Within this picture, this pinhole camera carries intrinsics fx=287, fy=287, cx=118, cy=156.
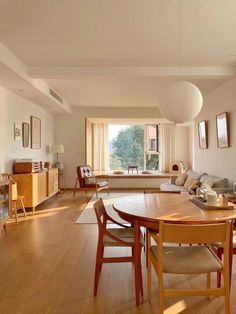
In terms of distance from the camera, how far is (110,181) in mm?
9211

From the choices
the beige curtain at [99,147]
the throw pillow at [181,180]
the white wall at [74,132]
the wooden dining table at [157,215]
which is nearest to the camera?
the wooden dining table at [157,215]

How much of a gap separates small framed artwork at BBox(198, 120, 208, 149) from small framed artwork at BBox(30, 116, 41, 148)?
13.2 ft

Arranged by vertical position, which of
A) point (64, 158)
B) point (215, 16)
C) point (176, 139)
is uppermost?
point (215, 16)

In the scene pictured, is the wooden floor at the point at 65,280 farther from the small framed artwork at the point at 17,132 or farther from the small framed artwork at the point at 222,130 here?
the small framed artwork at the point at 222,130

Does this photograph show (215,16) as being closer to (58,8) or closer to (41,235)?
(58,8)

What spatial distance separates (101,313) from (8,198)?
9.82ft

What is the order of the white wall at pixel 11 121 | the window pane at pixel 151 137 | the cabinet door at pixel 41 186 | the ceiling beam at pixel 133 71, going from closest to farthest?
1. the ceiling beam at pixel 133 71
2. the white wall at pixel 11 121
3. the cabinet door at pixel 41 186
4. the window pane at pixel 151 137

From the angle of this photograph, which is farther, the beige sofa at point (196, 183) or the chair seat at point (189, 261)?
the beige sofa at point (196, 183)

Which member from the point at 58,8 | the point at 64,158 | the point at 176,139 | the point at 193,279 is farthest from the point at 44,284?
the point at 176,139

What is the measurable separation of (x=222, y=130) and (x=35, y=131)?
429 cm

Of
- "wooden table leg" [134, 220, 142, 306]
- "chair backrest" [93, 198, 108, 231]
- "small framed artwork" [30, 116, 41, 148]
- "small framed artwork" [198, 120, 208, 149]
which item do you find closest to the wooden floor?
"wooden table leg" [134, 220, 142, 306]

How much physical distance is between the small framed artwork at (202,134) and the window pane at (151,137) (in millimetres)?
3238

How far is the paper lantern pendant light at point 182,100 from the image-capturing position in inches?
104

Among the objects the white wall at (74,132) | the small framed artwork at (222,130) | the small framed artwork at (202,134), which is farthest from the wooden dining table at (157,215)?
the white wall at (74,132)
